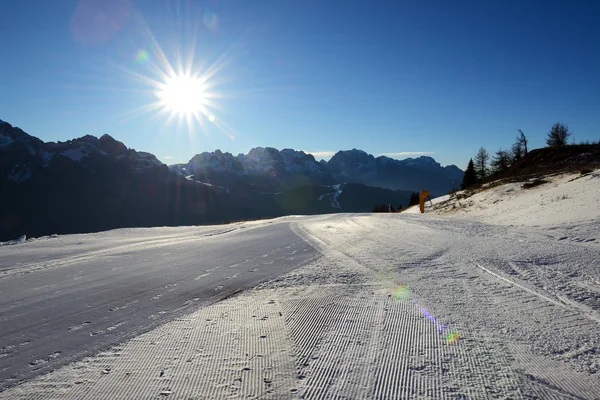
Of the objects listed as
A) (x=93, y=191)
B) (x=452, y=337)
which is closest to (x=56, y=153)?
(x=93, y=191)

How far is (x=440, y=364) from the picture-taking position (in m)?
2.42

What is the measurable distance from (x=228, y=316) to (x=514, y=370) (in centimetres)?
247

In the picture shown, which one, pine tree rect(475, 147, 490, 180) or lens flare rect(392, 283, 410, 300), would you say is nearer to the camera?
lens flare rect(392, 283, 410, 300)

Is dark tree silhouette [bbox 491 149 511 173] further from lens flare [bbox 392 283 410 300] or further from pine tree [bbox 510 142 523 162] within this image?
lens flare [bbox 392 283 410 300]

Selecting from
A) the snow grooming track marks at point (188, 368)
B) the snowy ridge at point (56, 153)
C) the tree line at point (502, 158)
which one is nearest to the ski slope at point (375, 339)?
the snow grooming track marks at point (188, 368)

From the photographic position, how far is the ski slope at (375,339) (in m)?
2.19

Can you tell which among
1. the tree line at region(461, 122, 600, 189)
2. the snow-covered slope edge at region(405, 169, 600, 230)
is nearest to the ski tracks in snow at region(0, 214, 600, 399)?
the snow-covered slope edge at region(405, 169, 600, 230)

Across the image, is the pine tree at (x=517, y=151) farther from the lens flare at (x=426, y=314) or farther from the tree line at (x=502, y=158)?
the lens flare at (x=426, y=314)

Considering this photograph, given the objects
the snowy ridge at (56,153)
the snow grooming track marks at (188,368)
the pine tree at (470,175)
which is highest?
the snowy ridge at (56,153)

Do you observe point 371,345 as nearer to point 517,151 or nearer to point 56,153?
point 517,151

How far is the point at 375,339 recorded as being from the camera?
2818 mm

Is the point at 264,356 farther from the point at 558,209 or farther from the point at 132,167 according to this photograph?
the point at 132,167

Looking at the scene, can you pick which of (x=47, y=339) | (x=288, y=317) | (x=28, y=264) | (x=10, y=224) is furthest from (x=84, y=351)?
(x=10, y=224)

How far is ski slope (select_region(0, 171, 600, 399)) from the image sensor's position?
219 cm
